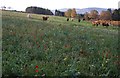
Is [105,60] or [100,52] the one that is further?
[100,52]

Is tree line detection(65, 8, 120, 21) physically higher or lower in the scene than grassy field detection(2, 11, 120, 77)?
higher

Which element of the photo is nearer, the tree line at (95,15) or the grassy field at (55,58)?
the grassy field at (55,58)

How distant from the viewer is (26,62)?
11.7 m

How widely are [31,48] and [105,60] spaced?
12.7 ft

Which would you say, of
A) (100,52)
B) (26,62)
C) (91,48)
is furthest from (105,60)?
(26,62)

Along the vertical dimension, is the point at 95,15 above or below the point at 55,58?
above

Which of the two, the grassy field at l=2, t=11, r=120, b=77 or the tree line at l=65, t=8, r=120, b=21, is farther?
the tree line at l=65, t=8, r=120, b=21

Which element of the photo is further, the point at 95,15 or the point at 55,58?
the point at 95,15

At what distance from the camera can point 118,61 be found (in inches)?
511

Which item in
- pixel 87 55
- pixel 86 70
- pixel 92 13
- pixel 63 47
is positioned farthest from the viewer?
pixel 92 13

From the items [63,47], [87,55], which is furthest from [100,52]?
[63,47]

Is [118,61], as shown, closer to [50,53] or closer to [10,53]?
[50,53]

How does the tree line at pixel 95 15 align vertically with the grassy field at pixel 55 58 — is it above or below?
above

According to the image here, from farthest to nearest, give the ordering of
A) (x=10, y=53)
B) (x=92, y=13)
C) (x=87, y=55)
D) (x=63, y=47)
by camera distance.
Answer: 1. (x=92, y=13)
2. (x=63, y=47)
3. (x=87, y=55)
4. (x=10, y=53)
